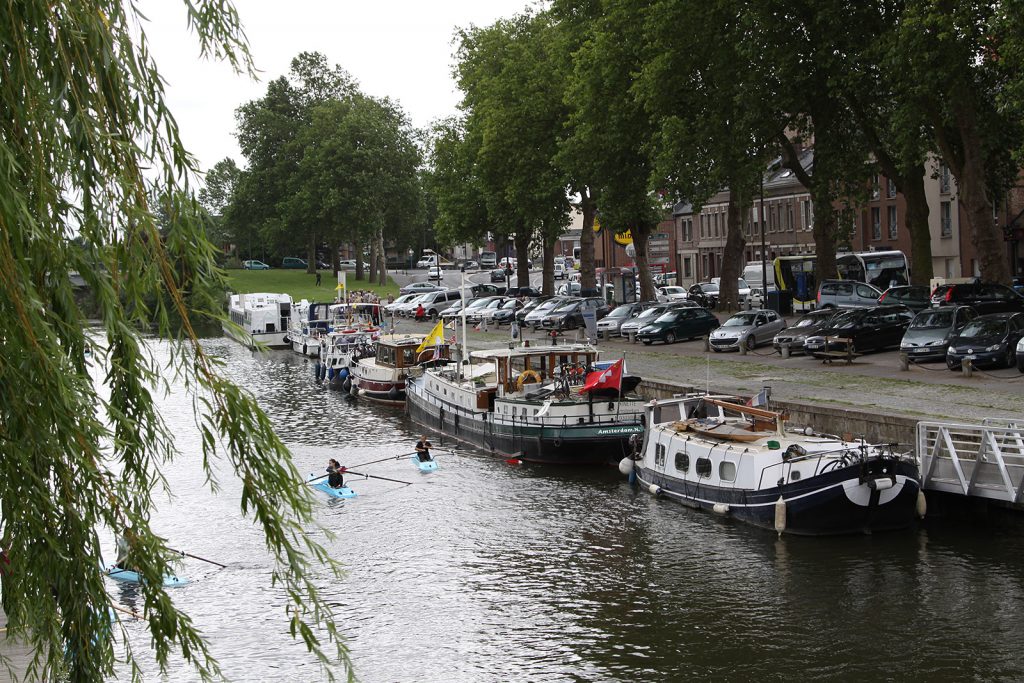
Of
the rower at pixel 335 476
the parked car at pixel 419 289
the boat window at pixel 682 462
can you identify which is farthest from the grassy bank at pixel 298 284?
the boat window at pixel 682 462

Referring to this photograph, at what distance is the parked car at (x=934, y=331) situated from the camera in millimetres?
39188

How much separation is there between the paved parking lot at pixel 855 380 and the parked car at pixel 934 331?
0.49 meters

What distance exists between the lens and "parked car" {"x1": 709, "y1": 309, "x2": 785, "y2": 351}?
5012 centimetres

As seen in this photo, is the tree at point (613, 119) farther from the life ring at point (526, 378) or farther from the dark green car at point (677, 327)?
the life ring at point (526, 378)

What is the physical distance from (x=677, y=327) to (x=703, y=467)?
28.0m

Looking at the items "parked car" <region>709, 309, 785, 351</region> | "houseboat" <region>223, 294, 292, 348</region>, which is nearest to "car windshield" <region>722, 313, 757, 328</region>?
"parked car" <region>709, 309, 785, 351</region>

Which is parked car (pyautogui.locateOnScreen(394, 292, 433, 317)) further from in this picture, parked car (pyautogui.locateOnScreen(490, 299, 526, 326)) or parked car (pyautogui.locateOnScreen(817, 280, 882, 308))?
parked car (pyautogui.locateOnScreen(817, 280, 882, 308))

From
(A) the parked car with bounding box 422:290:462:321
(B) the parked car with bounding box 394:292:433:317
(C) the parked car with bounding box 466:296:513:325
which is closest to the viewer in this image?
(C) the parked car with bounding box 466:296:513:325

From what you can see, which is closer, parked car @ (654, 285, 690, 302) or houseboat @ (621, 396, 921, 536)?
houseboat @ (621, 396, 921, 536)

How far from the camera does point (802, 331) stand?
47750mm

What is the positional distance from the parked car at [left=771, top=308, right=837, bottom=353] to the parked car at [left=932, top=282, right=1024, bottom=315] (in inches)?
183

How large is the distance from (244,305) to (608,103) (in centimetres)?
4452

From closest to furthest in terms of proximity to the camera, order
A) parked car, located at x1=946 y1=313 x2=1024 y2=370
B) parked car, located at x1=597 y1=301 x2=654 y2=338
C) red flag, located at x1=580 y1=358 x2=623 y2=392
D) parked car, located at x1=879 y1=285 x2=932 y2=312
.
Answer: red flag, located at x1=580 y1=358 x2=623 y2=392
parked car, located at x1=946 y1=313 x2=1024 y2=370
parked car, located at x1=879 y1=285 x2=932 y2=312
parked car, located at x1=597 y1=301 x2=654 y2=338

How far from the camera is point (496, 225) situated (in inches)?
3238
